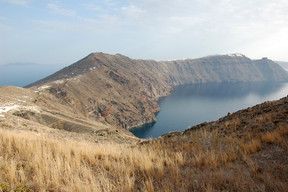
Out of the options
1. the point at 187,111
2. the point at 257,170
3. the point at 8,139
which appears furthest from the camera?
the point at 187,111

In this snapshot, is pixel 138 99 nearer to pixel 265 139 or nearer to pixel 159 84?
pixel 159 84

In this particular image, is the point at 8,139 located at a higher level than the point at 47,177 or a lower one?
higher

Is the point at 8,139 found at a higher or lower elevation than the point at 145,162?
higher

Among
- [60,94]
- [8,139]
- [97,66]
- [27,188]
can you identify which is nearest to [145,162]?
[27,188]

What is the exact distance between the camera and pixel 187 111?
342 ft

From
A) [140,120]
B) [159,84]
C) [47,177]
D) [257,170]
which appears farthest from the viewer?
[159,84]

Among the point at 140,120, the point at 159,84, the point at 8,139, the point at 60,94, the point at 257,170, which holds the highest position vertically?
the point at 159,84

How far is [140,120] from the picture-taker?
3659 inches

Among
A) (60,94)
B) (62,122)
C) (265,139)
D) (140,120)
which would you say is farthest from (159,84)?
(265,139)

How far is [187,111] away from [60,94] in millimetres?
68064

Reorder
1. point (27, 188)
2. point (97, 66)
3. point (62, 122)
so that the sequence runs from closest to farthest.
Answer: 1. point (27, 188)
2. point (62, 122)
3. point (97, 66)

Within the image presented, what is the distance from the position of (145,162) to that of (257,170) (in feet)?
8.11

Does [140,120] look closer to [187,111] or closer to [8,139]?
[187,111]

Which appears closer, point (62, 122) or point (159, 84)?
point (62, 122)
